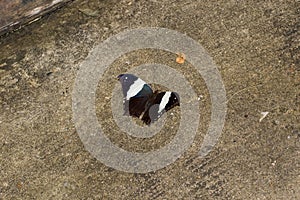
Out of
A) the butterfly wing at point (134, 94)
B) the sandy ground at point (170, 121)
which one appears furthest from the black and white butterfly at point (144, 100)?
the sandy ground at point (170, 121)

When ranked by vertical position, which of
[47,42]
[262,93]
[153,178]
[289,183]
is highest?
[47,42]

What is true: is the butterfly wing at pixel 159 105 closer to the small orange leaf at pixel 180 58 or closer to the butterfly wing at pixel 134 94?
the butterfly wing at pixel 134 94

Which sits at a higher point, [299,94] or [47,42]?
[47,42]

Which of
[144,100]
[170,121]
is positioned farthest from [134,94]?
[170,121]

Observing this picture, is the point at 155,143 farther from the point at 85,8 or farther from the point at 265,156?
the point at 85,8

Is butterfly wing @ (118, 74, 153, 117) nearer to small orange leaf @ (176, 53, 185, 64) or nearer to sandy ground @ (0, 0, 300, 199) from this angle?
sandy ground @ (0, 0, 300, 199)

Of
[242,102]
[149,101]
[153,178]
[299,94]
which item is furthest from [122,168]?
[299,94]
